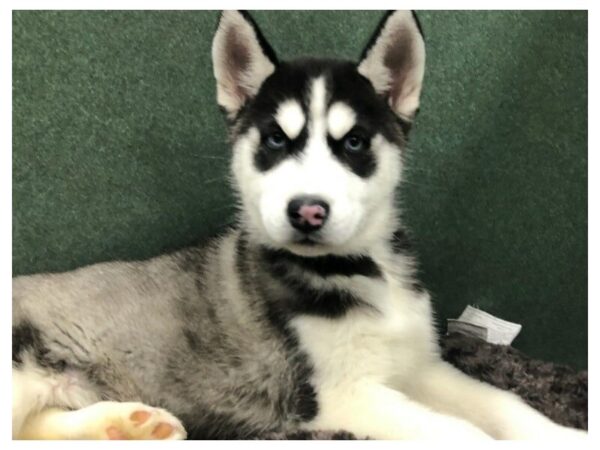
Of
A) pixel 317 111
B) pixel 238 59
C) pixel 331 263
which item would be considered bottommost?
pixel 331 263

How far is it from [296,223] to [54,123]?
4.72 feet

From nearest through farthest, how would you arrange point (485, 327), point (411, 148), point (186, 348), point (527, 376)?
point (186, 348)
point (527, 376)
point (411, 148)
point (485, 327)

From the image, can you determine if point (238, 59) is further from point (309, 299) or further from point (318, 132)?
point (309, 299)

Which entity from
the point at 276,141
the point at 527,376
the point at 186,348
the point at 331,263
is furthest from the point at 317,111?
the point at 527,376

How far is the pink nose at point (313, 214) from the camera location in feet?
6.07

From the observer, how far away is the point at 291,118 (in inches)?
81.5

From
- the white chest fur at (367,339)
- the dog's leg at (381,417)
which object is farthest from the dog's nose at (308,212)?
the dog's leg at (381,417)

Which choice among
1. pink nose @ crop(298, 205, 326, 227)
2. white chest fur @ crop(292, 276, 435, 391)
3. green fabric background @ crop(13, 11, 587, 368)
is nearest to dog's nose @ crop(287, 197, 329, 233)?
pink nose @ crop(298, 205, 326, 227)

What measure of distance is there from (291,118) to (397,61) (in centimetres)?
48

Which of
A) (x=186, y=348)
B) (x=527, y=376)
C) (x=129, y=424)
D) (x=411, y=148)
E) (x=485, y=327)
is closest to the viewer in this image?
(x=129, y=424)

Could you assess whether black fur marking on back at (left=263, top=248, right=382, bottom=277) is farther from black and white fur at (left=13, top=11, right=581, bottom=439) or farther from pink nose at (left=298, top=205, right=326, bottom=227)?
pink nose at (left=298, top=205, right=326, bottom=227)

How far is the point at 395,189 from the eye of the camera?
2.30m
